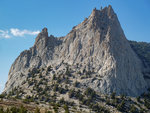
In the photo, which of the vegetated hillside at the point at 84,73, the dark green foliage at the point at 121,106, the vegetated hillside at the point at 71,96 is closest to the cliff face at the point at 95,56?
the vegetated hillside at the point at 84,73

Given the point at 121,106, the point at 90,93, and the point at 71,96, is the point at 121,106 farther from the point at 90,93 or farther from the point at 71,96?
the point at 71,96

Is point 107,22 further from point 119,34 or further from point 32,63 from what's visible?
point 32,63

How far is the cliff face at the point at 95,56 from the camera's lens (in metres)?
89.4

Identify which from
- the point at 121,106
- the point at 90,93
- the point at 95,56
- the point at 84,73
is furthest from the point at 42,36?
the point at 121,106

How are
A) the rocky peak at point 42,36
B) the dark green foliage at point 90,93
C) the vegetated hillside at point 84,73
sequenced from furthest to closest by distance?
the rocky peak at point 42,36
the dark green foliage at point 90,93
the vegetated hillside at point 84,73

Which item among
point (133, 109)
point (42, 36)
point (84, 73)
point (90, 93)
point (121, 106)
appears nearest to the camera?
point (133, 109)

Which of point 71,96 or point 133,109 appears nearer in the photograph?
point 133,109

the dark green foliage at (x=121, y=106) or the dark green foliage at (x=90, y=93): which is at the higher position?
the dark green foliage at (x=90, y=93)

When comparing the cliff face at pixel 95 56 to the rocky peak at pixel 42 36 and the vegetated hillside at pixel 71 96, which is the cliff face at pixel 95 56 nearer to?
the rocky peak at pixel 42 36

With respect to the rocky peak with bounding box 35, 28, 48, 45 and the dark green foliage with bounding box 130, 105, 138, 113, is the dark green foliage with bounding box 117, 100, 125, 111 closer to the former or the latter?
the dark green foliage with bounding box 130, 105, 138, 113

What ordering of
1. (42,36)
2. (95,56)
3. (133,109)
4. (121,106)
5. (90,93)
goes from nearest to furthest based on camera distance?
(133,109) < (121,106) < (90,93) < (95,56) < (42,36)

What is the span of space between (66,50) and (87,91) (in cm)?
4010

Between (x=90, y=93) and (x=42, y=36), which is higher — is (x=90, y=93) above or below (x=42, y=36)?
below

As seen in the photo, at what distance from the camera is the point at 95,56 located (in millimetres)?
101000
